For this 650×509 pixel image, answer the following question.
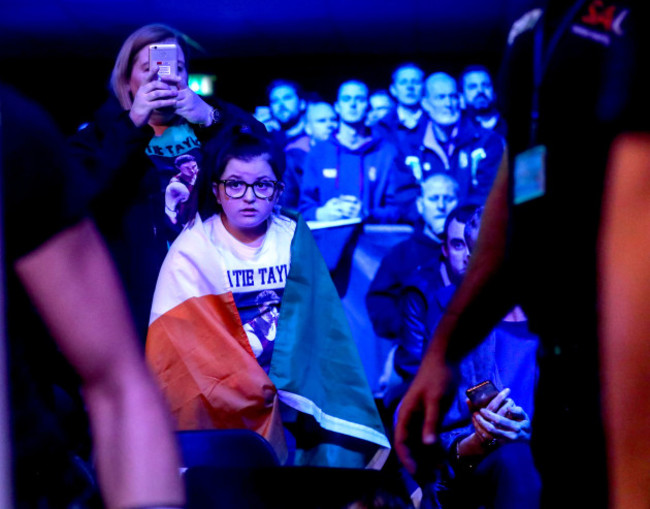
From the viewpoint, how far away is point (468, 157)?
242 inches

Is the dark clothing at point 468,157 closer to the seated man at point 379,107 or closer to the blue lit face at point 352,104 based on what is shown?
the blue lit face at point 352,104

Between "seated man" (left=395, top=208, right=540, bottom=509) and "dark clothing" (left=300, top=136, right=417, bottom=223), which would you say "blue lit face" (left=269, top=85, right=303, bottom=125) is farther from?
"seated man" (left=395, top=208, right=540, bottom=509)

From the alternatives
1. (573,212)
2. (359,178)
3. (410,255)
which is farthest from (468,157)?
(573,212)

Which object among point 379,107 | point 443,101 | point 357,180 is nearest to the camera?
point 357,180

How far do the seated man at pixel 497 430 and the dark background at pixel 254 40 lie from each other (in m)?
5.85

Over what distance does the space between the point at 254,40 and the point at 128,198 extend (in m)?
7.02

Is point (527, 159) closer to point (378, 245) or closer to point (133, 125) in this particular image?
point (133, 125)

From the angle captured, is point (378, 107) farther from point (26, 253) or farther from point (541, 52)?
point (26, 253)

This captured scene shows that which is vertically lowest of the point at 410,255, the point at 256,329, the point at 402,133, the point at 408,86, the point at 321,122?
the point at 256,329

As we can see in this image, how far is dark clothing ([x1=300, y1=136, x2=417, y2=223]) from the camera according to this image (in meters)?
5.55

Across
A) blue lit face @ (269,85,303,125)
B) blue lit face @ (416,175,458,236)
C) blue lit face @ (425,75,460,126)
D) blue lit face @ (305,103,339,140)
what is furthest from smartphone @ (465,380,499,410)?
blue lit face @ (269,85,303,125)

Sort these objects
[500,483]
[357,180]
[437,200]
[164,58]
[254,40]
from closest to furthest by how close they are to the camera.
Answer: [500,483]
[164,58]
[437,200]
[357,180]
[254,40]

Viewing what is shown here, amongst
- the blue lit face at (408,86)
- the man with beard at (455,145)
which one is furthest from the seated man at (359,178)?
the blue lit face at (408,86)

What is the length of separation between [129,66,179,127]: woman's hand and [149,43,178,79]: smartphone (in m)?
0.02
